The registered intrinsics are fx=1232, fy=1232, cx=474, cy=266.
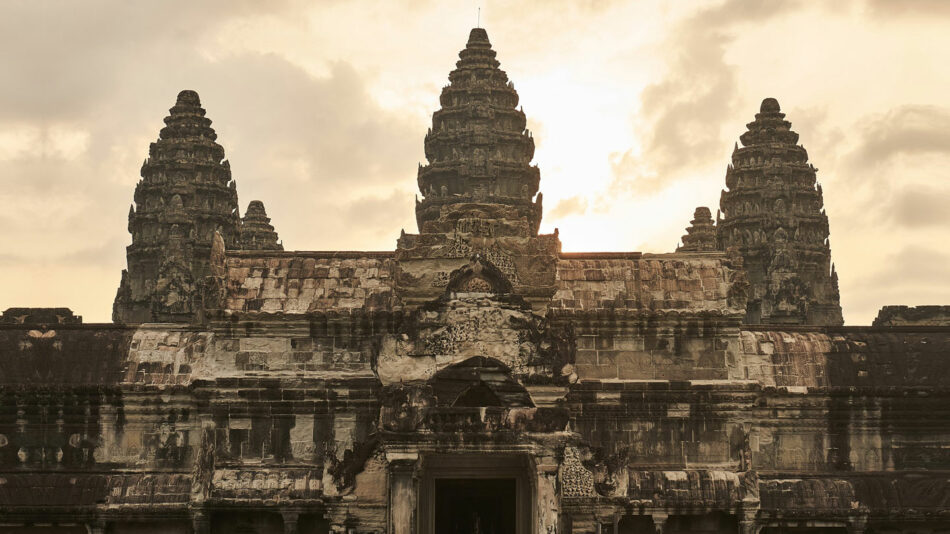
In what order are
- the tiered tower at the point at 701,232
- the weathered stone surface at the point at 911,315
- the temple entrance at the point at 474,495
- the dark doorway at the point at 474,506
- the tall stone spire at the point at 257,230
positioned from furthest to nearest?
1. the tall stone spire at the point at 257,230
2. the tiered tower at the point at 701,232
3. the weathered stone surface at the point at 911,315
4. the dark doorway at the point at 474,506
5. the temple entrance at the point at 474,495

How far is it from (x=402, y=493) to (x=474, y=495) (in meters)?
3.68

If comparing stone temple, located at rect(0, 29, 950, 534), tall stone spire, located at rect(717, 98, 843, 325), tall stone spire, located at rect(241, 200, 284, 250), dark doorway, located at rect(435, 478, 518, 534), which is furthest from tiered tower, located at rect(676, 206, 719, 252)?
dark doorway, located at rect(435, 478, 518, 534)

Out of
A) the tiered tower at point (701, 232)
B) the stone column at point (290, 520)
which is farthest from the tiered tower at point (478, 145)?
the stone column at point (290, 520)

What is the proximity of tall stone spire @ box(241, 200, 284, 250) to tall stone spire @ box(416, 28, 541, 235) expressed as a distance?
9.50 m

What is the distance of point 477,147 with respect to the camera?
6306 centimetres

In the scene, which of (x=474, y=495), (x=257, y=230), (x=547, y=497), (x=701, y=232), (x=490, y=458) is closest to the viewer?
(x=547, y=497)

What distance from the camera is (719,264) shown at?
2620 centimetres

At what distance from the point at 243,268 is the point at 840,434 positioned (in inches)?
512

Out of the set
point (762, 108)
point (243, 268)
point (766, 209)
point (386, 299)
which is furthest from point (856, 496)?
point (762, 108)

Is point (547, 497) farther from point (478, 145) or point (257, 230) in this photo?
point (257, 230)

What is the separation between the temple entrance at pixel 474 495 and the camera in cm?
2153

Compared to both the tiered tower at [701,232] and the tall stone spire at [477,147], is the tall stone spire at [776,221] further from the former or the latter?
the tall stone spire at [477,147]

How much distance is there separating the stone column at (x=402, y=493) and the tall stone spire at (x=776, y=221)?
143 ft

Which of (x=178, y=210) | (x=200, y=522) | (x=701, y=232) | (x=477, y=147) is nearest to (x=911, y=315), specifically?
(x=701, y=232)
